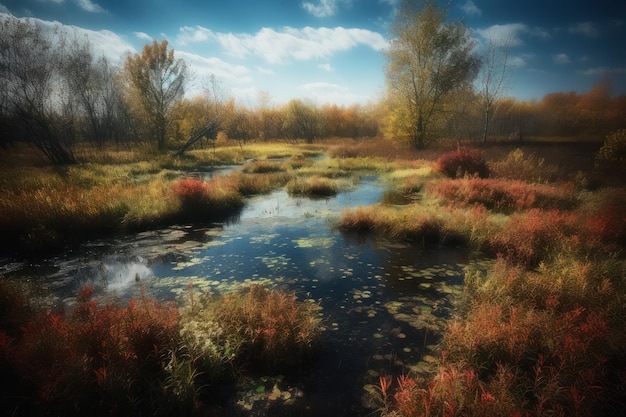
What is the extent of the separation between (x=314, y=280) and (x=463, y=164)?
16639 millimetres

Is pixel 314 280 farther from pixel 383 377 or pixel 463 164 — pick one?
pixel 463 164

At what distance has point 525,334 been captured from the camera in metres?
4.72

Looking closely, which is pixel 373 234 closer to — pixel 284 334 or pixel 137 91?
pixel 284 334

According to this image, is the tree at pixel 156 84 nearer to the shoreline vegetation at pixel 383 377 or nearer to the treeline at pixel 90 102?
the treeline at pixel 90 102

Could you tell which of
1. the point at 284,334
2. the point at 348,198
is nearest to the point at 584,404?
the point at 284,334

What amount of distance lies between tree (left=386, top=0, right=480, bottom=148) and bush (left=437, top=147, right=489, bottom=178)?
10884mm

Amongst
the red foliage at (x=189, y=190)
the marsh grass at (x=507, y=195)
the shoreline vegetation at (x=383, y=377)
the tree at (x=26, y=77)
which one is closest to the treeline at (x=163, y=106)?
the tree at (x=26, y=77)

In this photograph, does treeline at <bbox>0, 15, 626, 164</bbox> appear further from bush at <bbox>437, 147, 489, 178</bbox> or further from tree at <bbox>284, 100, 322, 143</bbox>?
bush at <bbox>437, 147, 489, 178</bbox>

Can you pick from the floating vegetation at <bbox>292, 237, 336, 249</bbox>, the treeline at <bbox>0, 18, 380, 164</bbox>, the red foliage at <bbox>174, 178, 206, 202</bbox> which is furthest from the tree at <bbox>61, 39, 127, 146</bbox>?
the floating vegetation at <bbox>292, 237, 336, 249</bbox>

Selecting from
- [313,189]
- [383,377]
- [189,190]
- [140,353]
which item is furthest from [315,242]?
[313,189]

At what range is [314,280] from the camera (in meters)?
7.93

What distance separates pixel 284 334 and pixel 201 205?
11.0 meters

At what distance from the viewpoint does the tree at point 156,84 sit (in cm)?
3506

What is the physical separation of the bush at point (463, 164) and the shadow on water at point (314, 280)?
11160mm
